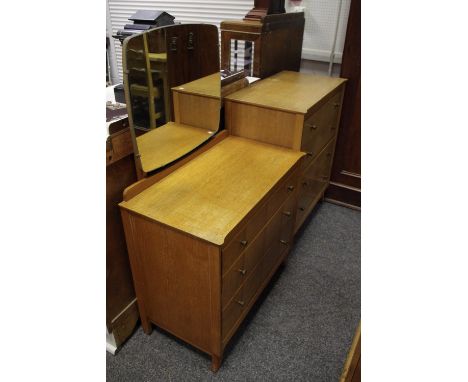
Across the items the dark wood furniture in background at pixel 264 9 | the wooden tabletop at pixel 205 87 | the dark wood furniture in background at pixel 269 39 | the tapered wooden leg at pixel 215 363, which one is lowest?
the tapered wooden leg at pixel 215 363

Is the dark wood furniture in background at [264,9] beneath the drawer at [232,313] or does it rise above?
above

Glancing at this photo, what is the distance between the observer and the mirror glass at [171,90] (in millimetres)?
1341

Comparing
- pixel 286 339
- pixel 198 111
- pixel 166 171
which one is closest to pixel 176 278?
pixel 166 171

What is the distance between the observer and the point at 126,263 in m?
1.66

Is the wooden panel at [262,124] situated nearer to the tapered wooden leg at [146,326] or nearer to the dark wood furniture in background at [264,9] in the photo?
the dark wood furniture in background at [264,9]

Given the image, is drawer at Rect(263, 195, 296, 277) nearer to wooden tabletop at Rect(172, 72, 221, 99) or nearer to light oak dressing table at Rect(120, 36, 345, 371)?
light oak dressing table at Rect(120, 36, 345, 371)

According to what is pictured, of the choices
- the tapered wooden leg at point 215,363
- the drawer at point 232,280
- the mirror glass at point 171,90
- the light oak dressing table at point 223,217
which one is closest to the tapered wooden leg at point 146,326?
the light oak dressing table at point 223,217

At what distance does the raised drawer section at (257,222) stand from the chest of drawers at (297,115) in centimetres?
23

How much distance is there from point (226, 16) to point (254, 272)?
209 centimetres

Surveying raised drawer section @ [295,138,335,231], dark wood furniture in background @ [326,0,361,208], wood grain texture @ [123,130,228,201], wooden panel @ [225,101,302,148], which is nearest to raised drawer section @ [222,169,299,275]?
wooden panel @ [225,101,302,148]

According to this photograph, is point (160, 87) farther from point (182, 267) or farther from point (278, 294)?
point (278, 294)

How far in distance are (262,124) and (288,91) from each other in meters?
0.35

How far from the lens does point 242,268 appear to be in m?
1.55

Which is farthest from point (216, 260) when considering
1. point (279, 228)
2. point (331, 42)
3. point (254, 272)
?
point (331, 42)
